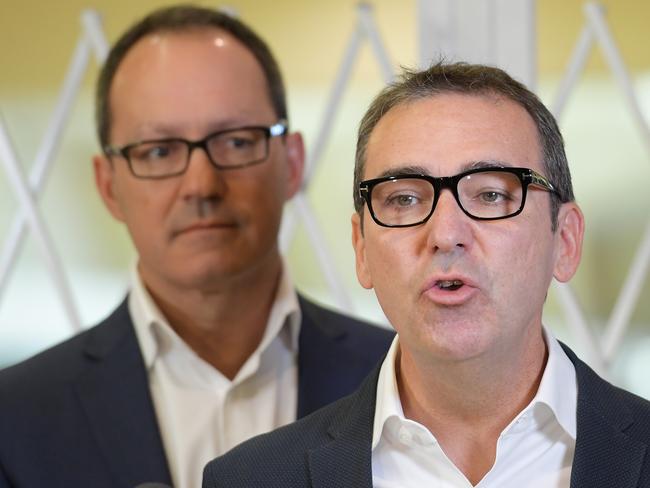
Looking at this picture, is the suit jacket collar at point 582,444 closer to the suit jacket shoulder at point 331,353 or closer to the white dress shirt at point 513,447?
the white dress shirt at point 513,447

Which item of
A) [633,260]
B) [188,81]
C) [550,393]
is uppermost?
[188,81]

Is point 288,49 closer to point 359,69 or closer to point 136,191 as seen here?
point 359,69

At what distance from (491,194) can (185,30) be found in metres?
0.57

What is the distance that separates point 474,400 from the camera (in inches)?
33.9

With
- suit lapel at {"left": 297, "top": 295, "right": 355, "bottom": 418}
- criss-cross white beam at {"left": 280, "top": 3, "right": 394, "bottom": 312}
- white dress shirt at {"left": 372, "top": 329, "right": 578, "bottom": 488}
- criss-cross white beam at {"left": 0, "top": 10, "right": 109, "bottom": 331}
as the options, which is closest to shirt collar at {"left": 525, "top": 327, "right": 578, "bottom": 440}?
white dress shirt at {"left": 372, "top": 329, "right": 578, "bottom": 488}

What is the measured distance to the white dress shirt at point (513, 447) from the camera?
2.80 feet

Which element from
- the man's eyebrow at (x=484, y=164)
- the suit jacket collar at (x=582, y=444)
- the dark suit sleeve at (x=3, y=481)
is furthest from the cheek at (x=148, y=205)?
the man's eyebrow at (x=484, y=164)

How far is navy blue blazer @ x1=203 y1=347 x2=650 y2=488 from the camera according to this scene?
84cm

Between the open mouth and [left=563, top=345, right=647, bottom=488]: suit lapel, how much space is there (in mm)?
127

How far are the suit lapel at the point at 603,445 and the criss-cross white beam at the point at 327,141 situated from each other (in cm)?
73

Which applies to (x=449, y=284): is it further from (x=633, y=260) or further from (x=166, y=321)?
(x=633, y=260)

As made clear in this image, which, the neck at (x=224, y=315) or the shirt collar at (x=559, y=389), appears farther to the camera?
the neck at (x=224, y=315)

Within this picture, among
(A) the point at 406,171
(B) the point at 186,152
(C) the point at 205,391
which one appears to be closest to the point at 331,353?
(C) the point at 205,391

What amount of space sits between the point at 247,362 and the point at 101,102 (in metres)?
0.31
